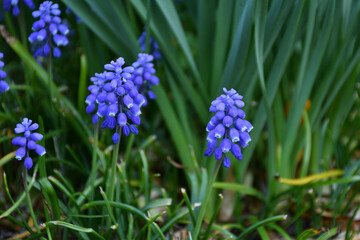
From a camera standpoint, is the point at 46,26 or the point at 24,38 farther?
the point at 24,38

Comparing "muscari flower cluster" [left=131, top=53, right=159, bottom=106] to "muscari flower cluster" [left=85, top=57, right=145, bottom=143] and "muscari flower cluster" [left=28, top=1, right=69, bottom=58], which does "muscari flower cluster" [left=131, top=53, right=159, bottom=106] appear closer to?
"muscari flower cluster" [left=85, top=57, right=145, bottom=143]

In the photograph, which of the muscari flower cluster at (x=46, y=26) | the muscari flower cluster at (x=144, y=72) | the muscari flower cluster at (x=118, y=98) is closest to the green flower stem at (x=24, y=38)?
the muscari flower cluster at (x=46, y=26)

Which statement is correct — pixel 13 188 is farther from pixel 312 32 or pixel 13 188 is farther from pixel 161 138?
pixel 312 32

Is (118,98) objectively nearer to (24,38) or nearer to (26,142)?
(26,142)

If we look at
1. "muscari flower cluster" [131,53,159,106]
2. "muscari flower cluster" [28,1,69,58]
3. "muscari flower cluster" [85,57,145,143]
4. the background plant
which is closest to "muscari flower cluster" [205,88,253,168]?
"muscari flower cluster" [85,57,145,143]

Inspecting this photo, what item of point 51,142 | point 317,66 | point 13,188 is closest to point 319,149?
point 317,66

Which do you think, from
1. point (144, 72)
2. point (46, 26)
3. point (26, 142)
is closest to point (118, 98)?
point (26, 142)

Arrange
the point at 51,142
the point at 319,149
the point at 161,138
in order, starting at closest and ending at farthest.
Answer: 1. the point at 51,142
2. the point at 319,149
3. the point at 161,138

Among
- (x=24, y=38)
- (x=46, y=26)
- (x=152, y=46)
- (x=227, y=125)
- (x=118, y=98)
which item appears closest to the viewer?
(x=227, y=125)
